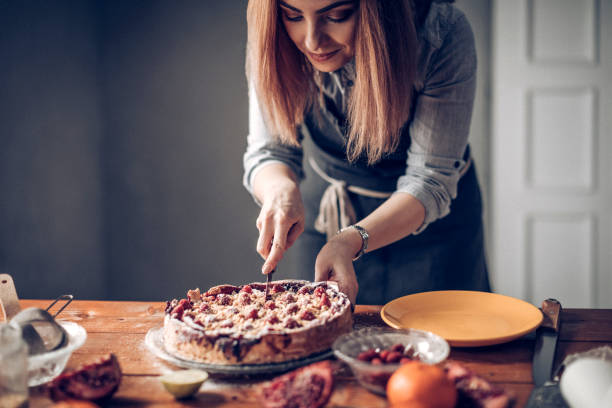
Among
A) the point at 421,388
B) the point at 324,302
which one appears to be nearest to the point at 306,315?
the point at 324,302

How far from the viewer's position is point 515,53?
307cm

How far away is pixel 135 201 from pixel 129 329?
6.91 ft

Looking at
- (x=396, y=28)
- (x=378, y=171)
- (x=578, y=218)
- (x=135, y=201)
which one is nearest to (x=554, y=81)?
(x=578, y=218)

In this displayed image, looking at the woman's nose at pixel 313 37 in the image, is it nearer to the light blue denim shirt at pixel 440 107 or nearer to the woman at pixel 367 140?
the woman at pixel 367 140

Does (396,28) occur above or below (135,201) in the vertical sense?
above

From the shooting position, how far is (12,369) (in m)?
0.84

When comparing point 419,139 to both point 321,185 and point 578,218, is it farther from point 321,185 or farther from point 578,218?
point 578,218

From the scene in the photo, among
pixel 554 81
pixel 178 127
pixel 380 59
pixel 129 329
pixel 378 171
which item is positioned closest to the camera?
pixel 129 329

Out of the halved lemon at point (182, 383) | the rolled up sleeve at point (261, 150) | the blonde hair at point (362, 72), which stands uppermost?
the blonde hair at point (362, 72)

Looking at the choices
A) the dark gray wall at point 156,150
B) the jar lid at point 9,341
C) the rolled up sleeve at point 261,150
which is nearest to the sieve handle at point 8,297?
the jar lid at point 9,341

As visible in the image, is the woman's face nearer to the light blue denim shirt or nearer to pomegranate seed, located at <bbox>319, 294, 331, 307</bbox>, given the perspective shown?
the light blue denim shirt

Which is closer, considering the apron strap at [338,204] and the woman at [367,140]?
the woman at [367,140]

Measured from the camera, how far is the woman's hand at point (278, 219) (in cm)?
142

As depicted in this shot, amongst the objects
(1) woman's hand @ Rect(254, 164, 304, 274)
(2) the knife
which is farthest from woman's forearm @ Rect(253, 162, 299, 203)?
(2) the knife
